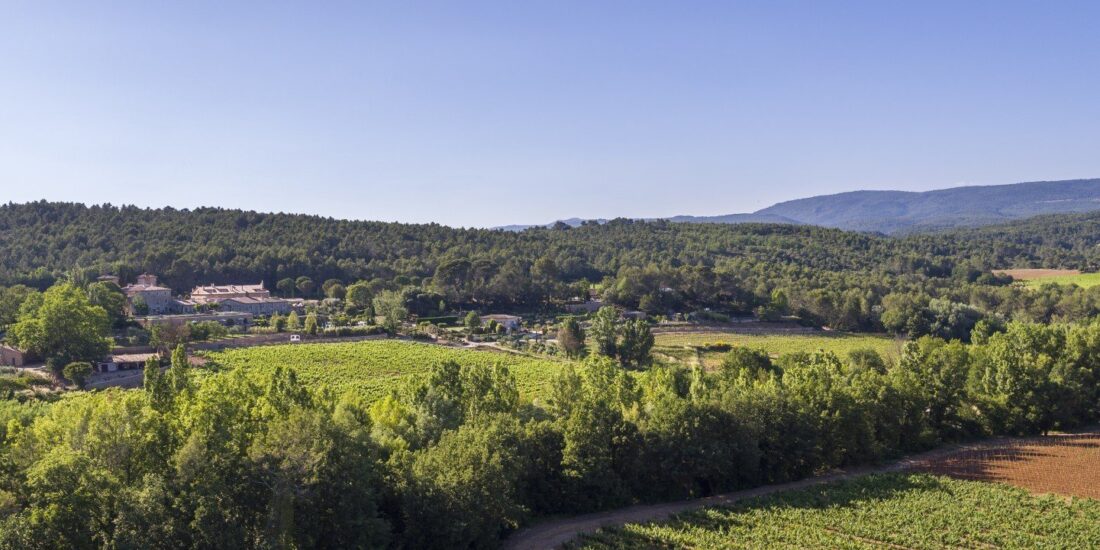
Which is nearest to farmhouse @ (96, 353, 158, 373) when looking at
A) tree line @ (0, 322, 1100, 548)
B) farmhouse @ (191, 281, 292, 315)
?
→ tree line @ (0, 322, 1100, 548)

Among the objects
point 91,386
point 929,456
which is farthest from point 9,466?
point 929,456

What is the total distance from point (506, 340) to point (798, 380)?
37.0 metres

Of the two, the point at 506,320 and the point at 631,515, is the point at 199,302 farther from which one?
the point at 631,515

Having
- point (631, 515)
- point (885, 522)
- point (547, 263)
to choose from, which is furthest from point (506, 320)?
point (885, 522)

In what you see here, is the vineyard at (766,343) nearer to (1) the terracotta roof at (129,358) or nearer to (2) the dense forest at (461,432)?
(2) the dense forest at (461,432)

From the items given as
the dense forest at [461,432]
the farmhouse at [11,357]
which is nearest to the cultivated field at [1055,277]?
the dense forest at [461,432]

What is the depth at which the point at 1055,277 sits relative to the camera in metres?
119

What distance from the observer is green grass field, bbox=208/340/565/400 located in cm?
4934

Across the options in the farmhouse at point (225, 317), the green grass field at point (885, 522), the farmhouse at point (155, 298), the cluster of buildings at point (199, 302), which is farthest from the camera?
the farmhouse at point (155, 298)

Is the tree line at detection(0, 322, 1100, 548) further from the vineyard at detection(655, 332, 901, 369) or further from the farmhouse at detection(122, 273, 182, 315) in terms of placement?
the farmhouse at detection(122, 273, 182, 315)

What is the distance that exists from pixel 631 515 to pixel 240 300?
6779 cm

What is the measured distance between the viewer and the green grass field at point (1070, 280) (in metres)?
108

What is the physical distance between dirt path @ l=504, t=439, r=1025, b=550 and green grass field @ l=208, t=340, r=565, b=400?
52.1 feet

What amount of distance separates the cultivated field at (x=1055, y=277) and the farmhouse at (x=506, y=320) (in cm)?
7819
